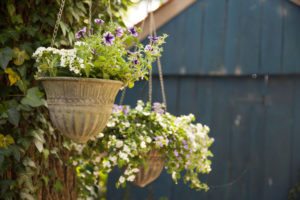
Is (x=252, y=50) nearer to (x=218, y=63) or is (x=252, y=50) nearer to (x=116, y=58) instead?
(x=218, y=63)

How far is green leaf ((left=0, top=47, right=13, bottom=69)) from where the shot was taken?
2201 mm

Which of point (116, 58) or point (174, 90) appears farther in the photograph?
point (174, 90)

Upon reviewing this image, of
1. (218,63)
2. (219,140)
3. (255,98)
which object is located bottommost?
(219,140)

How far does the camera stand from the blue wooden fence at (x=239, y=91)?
14.2 feet

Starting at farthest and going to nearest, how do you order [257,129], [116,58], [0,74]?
[257,129] < [0,74] < [116,58]

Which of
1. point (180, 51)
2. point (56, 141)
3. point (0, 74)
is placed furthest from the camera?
point (180, 51)

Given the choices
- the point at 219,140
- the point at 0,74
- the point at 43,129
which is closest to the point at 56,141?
the point at 43,129

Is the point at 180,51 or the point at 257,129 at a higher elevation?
the point at 180,51

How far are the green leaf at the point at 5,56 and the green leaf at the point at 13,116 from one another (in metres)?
0.18

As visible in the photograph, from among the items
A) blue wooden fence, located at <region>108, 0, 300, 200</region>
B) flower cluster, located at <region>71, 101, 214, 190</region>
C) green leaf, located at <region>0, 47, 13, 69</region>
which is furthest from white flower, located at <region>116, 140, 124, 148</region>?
blue wooden fence, located at <region>108, 0, 300, 200</region>

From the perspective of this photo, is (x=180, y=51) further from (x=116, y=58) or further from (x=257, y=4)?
(x=116, y=58)

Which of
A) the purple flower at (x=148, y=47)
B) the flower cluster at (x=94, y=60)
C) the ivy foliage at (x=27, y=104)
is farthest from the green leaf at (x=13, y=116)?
A: the purple flower at (x=148, y=47)

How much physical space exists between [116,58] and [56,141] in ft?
2.43

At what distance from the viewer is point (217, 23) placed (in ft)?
15.2
